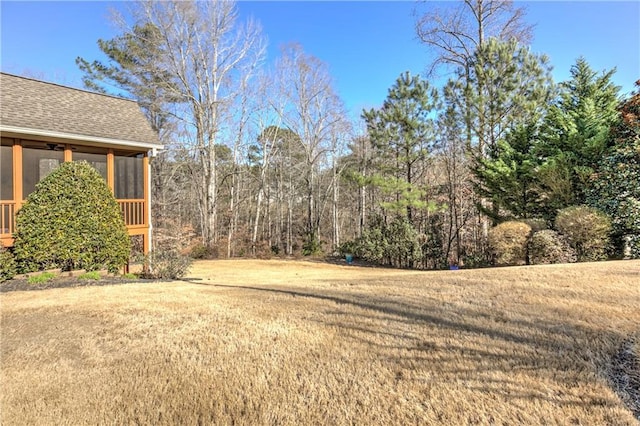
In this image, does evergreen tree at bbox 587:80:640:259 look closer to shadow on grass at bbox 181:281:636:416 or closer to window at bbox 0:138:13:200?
shadow on grass at bbox 181:281:636:416

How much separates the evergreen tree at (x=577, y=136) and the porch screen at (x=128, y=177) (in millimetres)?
12878

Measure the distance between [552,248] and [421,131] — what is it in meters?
7.91

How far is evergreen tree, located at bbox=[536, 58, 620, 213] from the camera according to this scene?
392 inches

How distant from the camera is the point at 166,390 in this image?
7.77 feet

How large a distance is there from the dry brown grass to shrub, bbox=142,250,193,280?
342cm

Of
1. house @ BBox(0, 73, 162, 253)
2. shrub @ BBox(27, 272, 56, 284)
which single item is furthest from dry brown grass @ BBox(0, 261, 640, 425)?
house @ BBox(0, 73, 162, 253)

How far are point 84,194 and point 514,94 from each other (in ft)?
49.9

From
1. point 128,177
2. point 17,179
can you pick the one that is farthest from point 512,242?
point 17,179

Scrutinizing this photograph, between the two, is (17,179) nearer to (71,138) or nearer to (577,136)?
(71,138)

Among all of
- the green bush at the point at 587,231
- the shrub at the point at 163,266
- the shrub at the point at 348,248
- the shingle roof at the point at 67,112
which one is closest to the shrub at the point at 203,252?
the shrub at the point at 348,248

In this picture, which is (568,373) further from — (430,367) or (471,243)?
(471,243)

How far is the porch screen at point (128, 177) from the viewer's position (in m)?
10.3

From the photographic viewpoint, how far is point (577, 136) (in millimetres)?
10258

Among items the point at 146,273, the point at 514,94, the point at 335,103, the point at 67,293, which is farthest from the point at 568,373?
the point at 335,103
